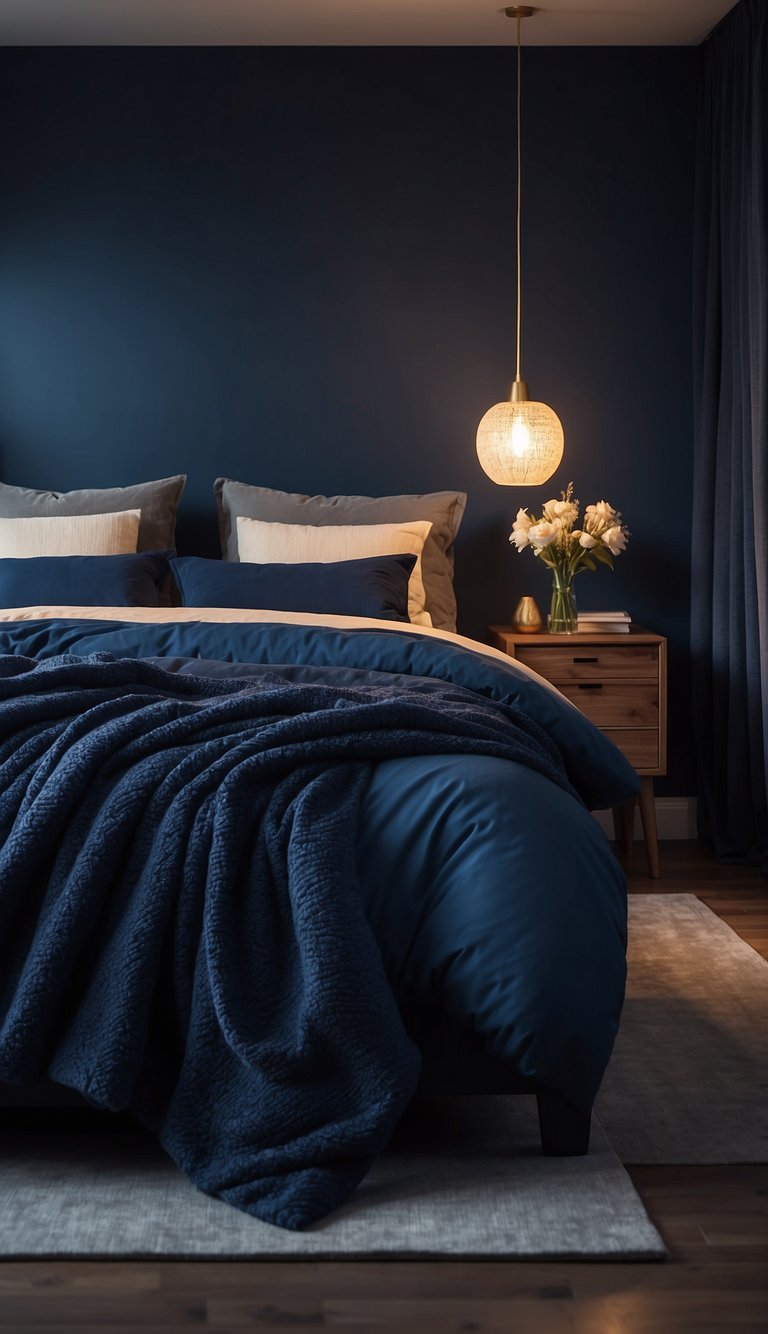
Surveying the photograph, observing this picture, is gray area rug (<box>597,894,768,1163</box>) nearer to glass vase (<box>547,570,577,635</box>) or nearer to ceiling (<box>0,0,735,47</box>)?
glass vase (<box>547,570,577,635</box>)

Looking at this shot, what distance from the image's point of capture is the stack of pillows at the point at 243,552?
3.86 meters

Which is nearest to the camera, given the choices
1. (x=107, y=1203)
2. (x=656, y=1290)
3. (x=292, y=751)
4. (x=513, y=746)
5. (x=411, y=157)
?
(x=656, y=1290)

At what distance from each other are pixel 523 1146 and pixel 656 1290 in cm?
44

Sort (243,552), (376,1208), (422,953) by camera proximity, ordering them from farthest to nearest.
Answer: (243,552), (422,953), (376,1208)

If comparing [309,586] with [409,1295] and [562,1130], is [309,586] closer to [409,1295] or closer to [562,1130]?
[562,1130]

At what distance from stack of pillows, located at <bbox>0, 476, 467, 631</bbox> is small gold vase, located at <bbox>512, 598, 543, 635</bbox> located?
8.6 inches

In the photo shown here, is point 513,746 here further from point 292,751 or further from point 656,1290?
point 656,1290

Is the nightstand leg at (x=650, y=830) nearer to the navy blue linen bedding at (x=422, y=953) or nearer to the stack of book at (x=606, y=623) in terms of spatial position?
the stack of book at (x=606, y=623)

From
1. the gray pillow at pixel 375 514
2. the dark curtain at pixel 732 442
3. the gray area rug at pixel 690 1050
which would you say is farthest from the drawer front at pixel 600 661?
the gray area rug at pixel 690 1050

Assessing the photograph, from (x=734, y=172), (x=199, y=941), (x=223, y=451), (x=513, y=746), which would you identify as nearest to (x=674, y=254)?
(x=734, y=172)

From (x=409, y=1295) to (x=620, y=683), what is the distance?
108 inches

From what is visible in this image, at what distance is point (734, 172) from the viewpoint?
161 inches

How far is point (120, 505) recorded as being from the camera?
4250mm

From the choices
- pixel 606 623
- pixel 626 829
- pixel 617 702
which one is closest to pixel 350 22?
pixel 606 623
